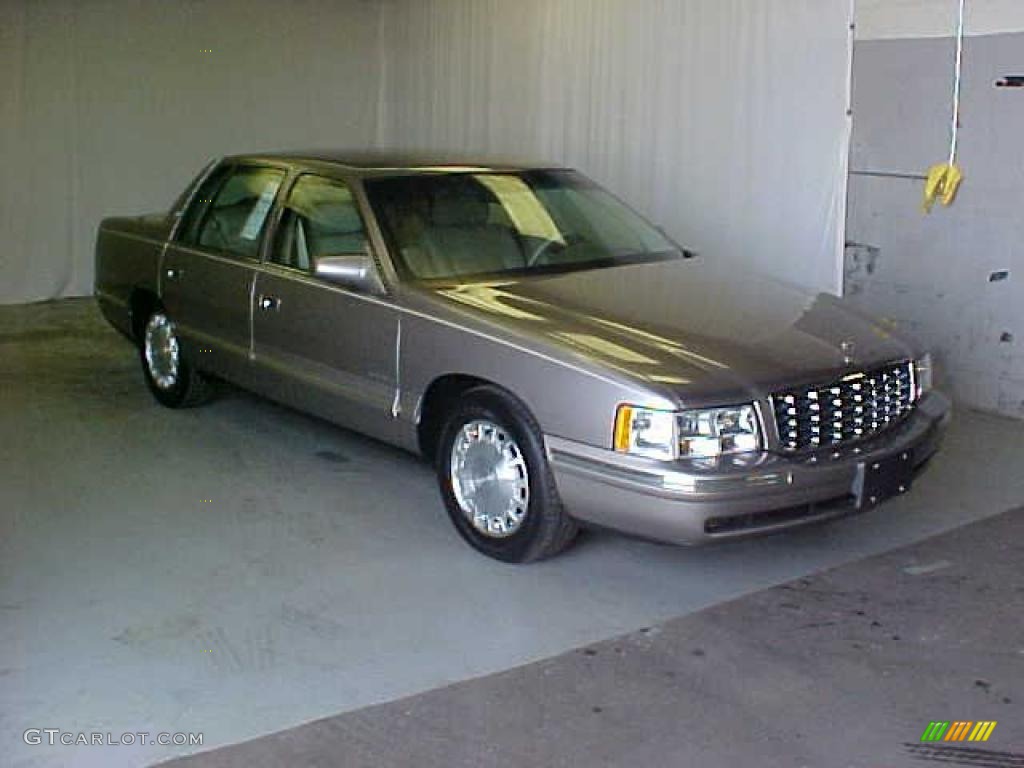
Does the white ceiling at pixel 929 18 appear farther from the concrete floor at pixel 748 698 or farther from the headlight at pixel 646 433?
the headlight at pixel 646 433

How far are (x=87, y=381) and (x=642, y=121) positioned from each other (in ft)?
13.9

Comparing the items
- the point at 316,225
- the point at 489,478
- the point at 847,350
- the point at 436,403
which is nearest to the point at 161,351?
the point at 316,225

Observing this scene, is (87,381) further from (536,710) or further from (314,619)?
(536,710)

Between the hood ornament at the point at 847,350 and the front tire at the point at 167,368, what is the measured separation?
3684mm

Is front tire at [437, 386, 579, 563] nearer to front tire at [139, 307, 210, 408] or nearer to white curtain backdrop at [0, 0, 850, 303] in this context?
front tire at [139, 307, 210, 408]

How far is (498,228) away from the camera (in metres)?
6.11

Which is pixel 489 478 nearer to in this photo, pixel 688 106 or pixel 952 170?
pixel 952 170

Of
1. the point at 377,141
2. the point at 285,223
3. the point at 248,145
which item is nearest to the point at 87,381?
the point at 285,223

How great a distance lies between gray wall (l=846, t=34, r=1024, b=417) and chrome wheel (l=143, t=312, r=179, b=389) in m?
4.04

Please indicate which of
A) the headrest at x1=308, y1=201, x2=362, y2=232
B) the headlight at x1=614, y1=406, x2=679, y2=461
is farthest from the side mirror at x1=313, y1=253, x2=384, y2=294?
the headlight at x1=614, y1=406, x2=679, y2=461

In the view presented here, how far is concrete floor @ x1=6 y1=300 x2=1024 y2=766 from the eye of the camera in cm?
418
